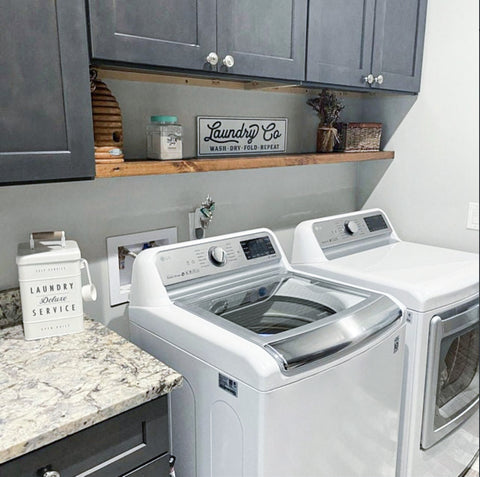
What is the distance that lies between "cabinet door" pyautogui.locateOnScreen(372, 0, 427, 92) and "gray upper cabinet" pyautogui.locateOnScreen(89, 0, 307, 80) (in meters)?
0.46

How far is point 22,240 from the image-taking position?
1.40 m

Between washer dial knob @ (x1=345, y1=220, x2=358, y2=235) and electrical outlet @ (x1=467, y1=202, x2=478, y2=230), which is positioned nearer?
electrical outlet @ (x1=467, y1=202, x2=478, y2=230)

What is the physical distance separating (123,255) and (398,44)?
1457mm

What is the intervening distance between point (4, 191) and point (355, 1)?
1433 millimetres

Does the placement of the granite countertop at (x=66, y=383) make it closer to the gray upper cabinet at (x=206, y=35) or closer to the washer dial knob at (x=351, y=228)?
the gray upper cabinet at (x=206, y=35)

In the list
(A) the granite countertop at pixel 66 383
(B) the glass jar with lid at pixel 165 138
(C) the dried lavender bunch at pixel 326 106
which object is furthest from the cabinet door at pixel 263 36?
(A) the granite countertop at pixel 66 383

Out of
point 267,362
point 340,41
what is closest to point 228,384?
point 267,362

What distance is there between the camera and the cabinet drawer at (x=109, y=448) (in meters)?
0.90

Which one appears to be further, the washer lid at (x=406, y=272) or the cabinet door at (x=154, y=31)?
the washer lid at (x=406, y=272)

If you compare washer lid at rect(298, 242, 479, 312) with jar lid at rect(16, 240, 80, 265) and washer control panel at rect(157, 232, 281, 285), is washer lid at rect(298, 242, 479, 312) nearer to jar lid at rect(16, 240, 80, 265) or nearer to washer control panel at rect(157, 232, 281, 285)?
washer control panel at rect(157, 232, 281, 285)

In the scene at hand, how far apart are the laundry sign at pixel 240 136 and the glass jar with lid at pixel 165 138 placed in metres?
0.28

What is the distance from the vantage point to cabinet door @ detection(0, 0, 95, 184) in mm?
1003

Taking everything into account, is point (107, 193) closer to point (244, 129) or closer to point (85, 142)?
point (85, 142)

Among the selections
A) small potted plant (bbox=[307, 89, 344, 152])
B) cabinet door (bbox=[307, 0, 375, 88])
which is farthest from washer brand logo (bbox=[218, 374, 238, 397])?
small potted plant (bbox=[307, 89, 344, 152])
